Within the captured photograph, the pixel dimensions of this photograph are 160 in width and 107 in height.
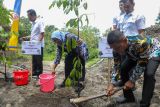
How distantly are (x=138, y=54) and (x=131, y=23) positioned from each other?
1.13 m

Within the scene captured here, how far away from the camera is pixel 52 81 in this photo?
17.5 ft

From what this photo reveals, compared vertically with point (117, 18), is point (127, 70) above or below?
below

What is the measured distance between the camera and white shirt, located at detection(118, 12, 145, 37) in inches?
185

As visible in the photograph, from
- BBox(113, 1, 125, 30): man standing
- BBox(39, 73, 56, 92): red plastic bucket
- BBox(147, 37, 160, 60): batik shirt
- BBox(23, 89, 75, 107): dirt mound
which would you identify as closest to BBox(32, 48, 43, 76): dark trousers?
BBox(39, 73, 56, 92): red plastic bucket

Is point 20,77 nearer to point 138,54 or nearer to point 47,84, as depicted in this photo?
point 47,84

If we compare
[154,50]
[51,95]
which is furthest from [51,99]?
[154,50]

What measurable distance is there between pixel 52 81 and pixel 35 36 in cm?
131

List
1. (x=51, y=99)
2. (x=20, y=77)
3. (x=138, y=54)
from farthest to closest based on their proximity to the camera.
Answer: (x=20, y=77), (x=51, y=99), (x=138, y=54)

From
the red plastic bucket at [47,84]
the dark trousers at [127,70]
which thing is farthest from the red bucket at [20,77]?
the dark trousers at [127,70]

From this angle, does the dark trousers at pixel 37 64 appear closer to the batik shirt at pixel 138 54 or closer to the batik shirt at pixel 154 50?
the batik shirt at pixel 138 54

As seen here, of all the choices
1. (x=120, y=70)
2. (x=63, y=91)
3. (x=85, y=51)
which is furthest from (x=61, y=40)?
(x=120, y=70)

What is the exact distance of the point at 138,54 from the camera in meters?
3.73

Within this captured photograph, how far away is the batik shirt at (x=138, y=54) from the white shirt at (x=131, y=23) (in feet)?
3.32

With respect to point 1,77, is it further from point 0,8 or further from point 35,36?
point 0,8
